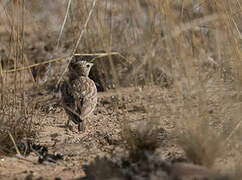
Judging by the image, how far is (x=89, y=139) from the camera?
13.7ft

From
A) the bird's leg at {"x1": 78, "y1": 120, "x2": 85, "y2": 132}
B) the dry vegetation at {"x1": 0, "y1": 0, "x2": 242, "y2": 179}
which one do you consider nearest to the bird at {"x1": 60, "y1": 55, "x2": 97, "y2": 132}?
the bird's leg at {"x1": 78, "y1": 120, "x2": 85, "y2": 132}

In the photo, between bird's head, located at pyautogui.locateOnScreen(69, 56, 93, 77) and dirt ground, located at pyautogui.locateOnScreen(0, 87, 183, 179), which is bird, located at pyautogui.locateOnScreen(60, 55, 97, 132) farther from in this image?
dirt ground, located at pyautogui.locateOnScreen(0, 87, 183, 179)

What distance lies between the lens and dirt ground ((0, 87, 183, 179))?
130 inches

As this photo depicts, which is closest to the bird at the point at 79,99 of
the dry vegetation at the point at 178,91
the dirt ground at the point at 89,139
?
the dirt ground at the point at 89,139

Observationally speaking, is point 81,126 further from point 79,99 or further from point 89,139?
point 79,99

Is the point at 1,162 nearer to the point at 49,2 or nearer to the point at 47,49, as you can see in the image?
the point at 47,49

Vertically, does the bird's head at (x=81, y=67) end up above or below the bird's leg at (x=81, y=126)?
above

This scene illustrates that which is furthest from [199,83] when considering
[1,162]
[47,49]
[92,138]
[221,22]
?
[47,49]

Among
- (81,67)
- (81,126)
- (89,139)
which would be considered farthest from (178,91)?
(81,67)

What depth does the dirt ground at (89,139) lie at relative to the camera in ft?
10.8

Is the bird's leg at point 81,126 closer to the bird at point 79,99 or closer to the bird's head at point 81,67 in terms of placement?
the bird at point 79,99

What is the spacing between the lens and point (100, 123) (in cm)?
473

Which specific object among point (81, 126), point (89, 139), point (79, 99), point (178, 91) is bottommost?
point (89, 139)

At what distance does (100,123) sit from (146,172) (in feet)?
6.83
